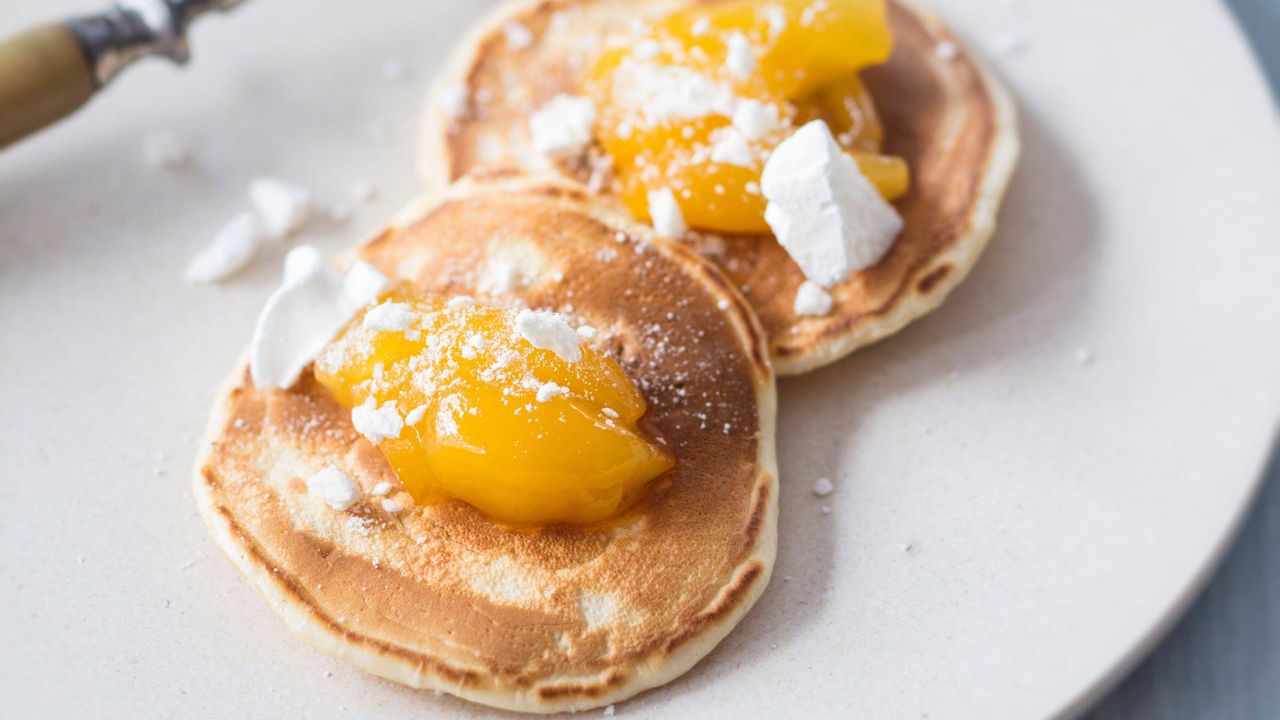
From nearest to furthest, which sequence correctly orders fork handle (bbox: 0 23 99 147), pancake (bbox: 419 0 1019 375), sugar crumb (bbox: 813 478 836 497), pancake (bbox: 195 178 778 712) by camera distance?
pancake (bbox: 195 178 778 712), sugar crumb (bbox: 813 478 836 497), pancake (bbox: 419 0 1019 375), fork handle (bbox: 0 23 99 147)

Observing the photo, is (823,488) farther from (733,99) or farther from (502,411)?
(733,99)

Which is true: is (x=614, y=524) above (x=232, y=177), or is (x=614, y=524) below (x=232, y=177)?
below

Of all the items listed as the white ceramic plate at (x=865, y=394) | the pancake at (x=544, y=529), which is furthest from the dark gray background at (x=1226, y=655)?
the pancake at (x=544, y=529)

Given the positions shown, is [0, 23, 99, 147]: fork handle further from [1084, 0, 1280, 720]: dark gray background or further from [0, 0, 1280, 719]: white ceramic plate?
[1084, 0, 1280, 720]: dark gray background

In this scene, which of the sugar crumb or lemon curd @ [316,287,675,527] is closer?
lemon curd @ [316,287,675,527]

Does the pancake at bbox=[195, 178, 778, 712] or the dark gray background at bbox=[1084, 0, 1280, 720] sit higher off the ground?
the pancake at bbox=[195, 178, 778, 712]

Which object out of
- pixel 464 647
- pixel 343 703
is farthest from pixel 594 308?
pixel 343 703

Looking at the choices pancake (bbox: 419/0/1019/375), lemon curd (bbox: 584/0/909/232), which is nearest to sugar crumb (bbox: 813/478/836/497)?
pancake (bbox: 419/0/1019/375)

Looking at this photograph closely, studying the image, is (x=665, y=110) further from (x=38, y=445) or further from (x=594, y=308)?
(x=38, y=445)
